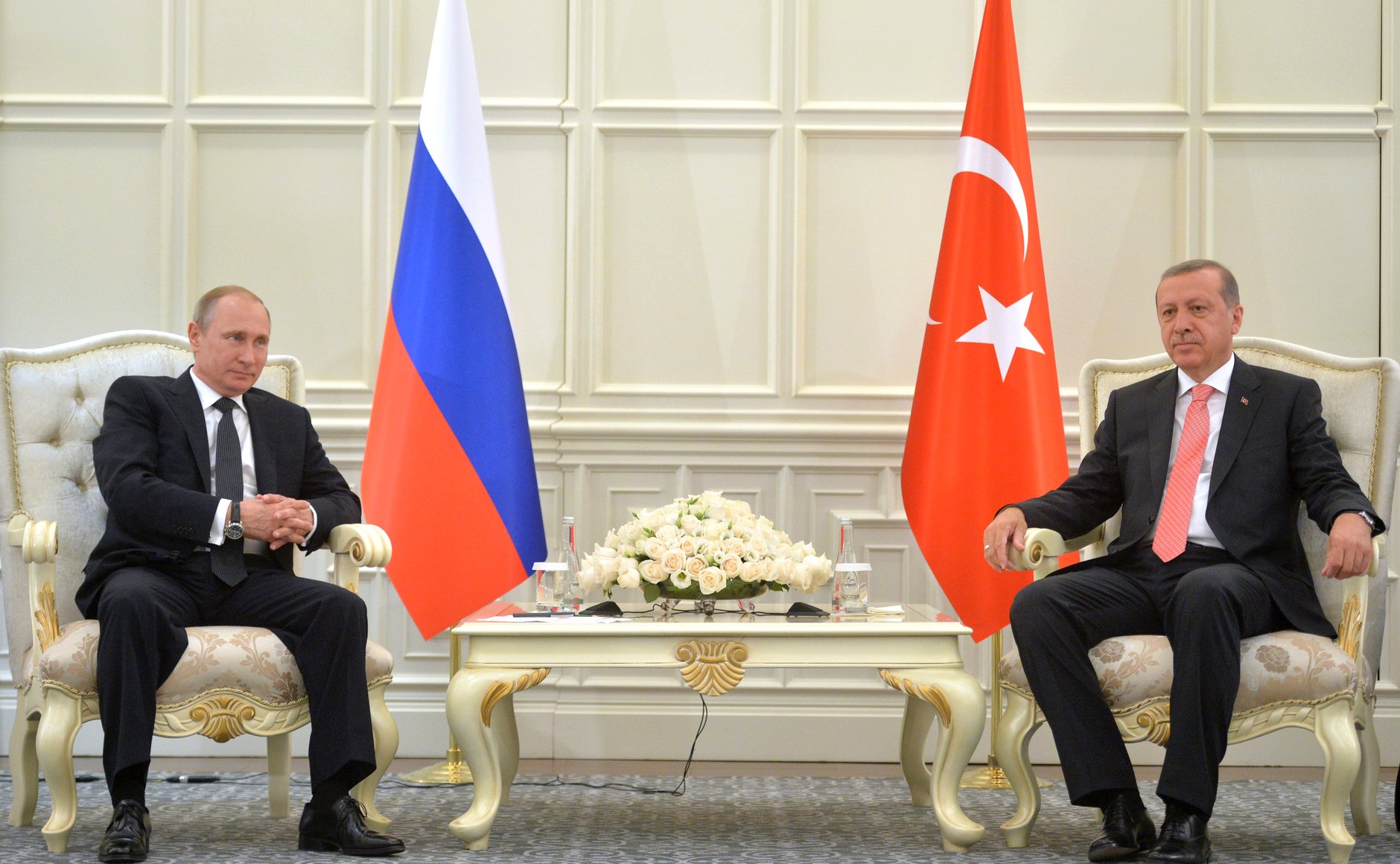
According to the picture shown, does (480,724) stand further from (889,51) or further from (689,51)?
(889,51)

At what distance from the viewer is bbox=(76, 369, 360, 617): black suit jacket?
298cm

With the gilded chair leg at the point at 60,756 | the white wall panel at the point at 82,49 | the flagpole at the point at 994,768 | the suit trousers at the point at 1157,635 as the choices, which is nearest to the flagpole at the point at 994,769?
the flagpole at the point at 994,768

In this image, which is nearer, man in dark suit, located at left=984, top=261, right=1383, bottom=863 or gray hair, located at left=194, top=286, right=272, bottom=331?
man in dark suit, located at left=984, top=261, right=1383, bottom=863

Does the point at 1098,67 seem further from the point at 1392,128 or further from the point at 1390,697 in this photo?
the point at 1390,697

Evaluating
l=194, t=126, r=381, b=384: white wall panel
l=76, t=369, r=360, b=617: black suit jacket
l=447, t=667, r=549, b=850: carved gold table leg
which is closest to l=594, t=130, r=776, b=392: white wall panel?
l=194, t=126, r=381, b=384: white wall panel

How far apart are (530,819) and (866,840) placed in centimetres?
88

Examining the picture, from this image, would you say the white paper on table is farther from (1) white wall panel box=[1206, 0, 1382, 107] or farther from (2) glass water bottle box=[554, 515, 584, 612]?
(1) white wall panel box=[1206, 0, 1382, 107]

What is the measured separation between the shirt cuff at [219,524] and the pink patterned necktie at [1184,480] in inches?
88.6

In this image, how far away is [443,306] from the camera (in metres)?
3.84

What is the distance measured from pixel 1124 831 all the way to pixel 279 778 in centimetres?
208

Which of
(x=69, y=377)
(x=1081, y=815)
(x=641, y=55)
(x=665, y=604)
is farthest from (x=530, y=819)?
(x=641, y=55)

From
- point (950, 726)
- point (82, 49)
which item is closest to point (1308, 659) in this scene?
point (950, 726)

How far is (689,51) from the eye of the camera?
14.4 feet

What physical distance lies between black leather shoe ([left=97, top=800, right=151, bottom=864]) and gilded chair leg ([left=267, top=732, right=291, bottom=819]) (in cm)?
53
